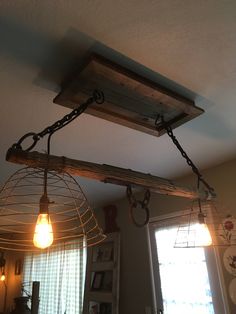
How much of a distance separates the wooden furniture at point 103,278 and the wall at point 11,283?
2446 millimetres

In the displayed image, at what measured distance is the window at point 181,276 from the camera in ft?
6.98

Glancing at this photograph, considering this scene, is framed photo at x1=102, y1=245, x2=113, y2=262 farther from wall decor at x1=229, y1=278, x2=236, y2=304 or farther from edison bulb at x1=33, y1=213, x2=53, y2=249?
edison bulb at x1=33, y1=213, x2=53, y2=249

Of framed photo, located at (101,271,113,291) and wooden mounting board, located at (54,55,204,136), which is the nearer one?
wooden mounting board, located at (54,55,204,136)

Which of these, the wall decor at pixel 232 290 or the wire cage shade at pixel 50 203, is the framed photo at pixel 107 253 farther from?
the wall decor at pixel 232 290

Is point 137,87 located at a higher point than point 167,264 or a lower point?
higher

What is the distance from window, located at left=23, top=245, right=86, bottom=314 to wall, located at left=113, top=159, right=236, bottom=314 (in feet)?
2.38

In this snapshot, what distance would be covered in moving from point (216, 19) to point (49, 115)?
2.90 feet

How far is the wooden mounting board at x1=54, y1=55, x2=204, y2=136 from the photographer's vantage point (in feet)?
3.52

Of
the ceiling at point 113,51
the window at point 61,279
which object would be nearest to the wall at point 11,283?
the window at point 61,279

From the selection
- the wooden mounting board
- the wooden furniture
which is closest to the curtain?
the wooden furniture

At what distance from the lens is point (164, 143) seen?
6.02 ft

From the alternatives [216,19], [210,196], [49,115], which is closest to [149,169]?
[210,196]

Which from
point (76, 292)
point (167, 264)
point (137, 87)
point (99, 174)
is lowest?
point (76, 292)

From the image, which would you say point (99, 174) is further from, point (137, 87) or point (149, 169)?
point (149, 169)
